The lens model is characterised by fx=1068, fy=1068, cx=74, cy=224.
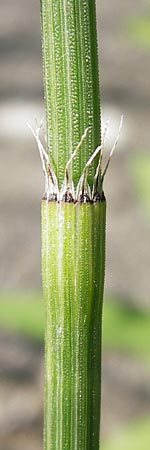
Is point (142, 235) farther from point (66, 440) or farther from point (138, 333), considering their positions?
point (66, 440)

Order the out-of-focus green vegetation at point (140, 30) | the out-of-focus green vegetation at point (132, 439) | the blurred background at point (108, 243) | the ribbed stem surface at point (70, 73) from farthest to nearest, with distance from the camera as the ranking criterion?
the out-of-focus green vegetation at point (140, 30), the blurred background at point (108, 243), the out-of-focus green vegetation at point (132, 439), the ribbed stem surface at point (70, 73)

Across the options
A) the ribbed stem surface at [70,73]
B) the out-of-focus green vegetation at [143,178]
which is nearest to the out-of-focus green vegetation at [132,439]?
the out-of-focus green vegetation at [143,178]

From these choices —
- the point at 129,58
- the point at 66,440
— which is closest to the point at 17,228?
the point at 129,58

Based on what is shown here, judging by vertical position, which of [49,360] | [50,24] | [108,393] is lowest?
[108,393]

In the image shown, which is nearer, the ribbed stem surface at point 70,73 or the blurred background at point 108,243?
the ribbed stem surface at point 70,73

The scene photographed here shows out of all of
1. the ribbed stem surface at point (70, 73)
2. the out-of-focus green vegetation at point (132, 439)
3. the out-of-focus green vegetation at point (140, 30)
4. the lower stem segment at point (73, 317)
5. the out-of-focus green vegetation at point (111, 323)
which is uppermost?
the out-of-focus green vegetation at point (140, 30)

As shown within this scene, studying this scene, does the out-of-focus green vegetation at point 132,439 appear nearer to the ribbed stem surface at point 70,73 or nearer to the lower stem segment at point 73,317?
the lower stem segment at point 73,317

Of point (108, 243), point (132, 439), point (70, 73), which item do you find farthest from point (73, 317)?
point (108, 243)

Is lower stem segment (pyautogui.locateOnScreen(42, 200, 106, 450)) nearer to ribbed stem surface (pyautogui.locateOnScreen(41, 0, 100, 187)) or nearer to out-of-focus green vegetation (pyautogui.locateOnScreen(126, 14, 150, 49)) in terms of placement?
ribbed stem surface (pyautogui.locateOnScreen(41, 0, 100, 187))

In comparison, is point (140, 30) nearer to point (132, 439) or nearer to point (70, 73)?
point (132, 439)
